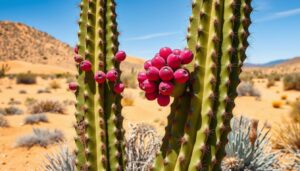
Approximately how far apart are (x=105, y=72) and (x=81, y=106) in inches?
15.9

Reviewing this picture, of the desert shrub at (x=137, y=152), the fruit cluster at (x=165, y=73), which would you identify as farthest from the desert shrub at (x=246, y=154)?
the fruit cluster at (x=165, y=73)

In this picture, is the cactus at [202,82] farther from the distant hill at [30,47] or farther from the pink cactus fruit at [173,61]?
the distant hill at [30,47]

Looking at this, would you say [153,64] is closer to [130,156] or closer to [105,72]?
[105,72]

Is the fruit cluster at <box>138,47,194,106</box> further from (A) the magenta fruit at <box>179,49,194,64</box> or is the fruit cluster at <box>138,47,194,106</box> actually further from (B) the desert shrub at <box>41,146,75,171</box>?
(B) the desert shrub at <box>41,146,75,171</box>

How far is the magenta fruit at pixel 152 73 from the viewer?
261cm

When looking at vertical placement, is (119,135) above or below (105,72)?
below

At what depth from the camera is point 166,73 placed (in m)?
2.58

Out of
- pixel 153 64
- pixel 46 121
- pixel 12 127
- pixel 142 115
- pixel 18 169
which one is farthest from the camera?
pixel 142 115

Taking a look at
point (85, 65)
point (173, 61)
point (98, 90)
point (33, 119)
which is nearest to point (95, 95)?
point (98, 90)

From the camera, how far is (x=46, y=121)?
48.1 feet

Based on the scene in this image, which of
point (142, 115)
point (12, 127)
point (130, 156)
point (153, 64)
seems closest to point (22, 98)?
point (142, 115)

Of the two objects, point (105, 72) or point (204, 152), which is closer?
point (204, 152)

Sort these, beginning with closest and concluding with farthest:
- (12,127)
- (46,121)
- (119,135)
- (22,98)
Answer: (119,135) < (12,127) < (46,121) < (22,98)

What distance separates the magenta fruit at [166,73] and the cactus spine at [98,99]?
4.69 feet
